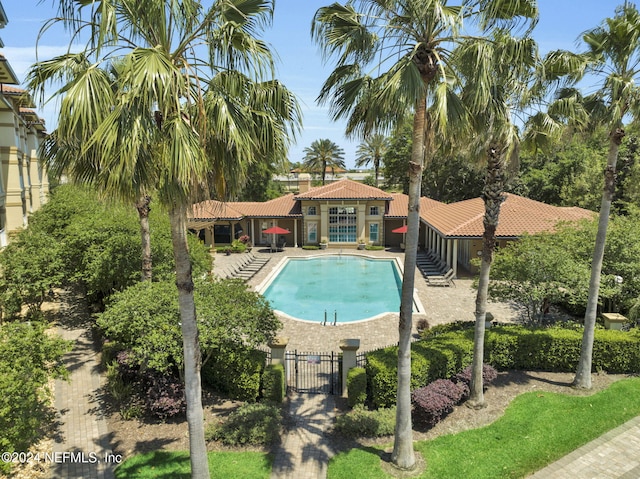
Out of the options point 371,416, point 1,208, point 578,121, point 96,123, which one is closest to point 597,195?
point 578,121

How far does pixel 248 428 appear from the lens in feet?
33.8

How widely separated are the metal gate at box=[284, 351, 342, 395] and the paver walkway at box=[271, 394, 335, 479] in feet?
1.27

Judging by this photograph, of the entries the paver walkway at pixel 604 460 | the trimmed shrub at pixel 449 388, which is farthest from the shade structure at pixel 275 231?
the paver walkway at pixel 604 460

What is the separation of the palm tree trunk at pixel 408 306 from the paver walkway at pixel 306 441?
1.76 m

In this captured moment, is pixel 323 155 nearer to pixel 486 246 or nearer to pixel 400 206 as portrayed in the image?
pixel 400 206

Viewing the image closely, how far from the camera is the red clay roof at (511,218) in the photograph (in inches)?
1044

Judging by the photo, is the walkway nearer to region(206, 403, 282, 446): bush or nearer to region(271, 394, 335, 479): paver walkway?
region(206, 403, 282, 446): bush

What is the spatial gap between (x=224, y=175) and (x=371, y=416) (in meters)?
7.45

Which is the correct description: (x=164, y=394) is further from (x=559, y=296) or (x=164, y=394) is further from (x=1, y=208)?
(x=1, y=208)

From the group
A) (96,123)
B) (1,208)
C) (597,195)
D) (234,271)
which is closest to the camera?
(96,123)

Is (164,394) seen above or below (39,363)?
below

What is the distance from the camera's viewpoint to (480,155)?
1191 centimetres

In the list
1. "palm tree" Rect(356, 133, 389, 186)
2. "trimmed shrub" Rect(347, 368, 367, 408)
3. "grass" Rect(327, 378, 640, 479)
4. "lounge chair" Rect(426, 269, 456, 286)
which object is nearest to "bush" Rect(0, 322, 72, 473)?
"grass" Rect(327, 378, 640, 479)

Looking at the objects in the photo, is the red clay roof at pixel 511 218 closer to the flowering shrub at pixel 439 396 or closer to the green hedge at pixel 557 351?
the green hedge at pixel 557 351
